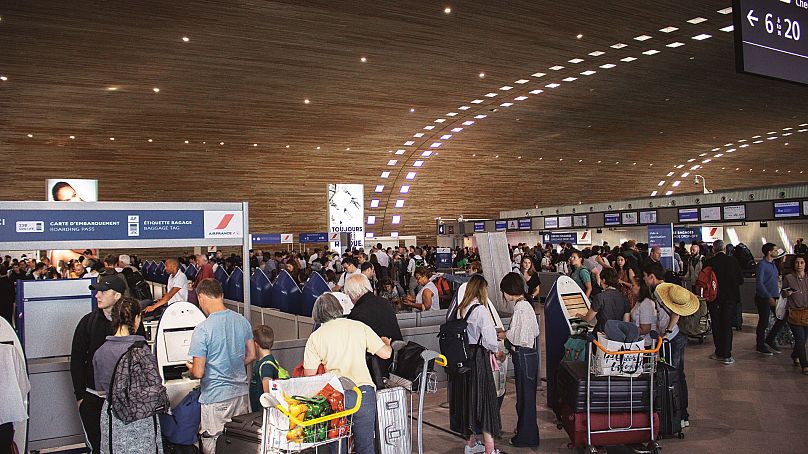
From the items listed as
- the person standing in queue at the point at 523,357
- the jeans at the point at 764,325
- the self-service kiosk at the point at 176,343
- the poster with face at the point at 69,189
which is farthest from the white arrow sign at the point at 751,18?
the poster with face at the point at 69,189

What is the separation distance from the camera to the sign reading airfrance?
5.79 meters

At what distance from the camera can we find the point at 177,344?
5.82m

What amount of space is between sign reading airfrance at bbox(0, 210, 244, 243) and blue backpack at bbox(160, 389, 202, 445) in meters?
1.98

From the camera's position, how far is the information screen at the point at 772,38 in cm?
520

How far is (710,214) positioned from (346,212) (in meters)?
14.0

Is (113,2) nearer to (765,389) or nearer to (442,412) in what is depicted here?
(442,412)

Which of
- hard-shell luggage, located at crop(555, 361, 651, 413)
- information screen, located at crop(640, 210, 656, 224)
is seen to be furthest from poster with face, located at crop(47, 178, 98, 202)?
hard-shell luggage, located at crop(555, 361, 651, 413)

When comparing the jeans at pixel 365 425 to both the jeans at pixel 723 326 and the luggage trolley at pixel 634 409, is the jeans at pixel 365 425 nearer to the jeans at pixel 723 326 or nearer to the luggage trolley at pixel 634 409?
the luggage trolley at pixel 634 409

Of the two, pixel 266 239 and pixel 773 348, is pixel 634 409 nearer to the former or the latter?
pixel 773 348

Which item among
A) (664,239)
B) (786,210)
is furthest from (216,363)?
(786,210)

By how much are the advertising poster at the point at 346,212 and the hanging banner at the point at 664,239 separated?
13549mm

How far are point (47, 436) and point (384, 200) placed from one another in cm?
3229

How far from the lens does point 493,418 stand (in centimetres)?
552

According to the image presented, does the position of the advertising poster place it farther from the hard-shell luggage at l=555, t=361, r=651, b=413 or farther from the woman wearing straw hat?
the hard-shell luggage at l=555, t=361, r=651, b=413
